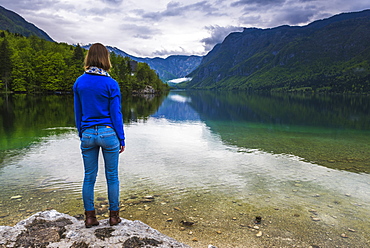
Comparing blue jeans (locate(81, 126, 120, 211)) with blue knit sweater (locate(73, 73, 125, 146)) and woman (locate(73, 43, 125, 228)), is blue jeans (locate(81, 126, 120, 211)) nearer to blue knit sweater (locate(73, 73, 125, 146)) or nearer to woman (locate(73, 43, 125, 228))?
woman (locate(73, 43, 125, 228))

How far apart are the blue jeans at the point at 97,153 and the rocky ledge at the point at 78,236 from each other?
1.58 ft

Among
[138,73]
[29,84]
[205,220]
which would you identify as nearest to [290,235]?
[205,220]

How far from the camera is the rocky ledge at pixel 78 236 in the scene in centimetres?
435

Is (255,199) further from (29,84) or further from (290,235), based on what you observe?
(29,84)

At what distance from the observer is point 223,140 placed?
21062 millimetres

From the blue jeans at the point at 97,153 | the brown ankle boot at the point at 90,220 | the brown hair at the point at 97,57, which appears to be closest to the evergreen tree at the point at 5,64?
the brown hair at the point at 97,57

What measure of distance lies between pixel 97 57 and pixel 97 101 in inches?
35.8

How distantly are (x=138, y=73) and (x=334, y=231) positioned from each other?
145048 mm

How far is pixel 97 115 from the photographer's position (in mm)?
4801

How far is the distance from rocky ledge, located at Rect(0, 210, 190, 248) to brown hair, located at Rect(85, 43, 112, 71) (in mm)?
3274

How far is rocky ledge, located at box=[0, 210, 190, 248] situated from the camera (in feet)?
14.3

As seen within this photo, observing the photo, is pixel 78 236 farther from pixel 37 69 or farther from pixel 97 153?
pixel 37 69

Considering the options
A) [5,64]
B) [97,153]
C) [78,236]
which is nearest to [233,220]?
[78,236]

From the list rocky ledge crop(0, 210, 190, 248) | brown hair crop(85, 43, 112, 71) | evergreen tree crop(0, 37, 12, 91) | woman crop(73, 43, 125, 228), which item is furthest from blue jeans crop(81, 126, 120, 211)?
evergreen tree crop(0, 37, 12, 91)
